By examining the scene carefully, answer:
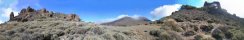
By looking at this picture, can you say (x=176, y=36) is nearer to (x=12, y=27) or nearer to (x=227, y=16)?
(x=12, y=27)

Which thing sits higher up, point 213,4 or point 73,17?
point 213,4

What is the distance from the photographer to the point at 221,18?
7931 cm

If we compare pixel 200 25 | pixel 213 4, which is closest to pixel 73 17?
pixel 200 25

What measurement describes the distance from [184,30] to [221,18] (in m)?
16.3

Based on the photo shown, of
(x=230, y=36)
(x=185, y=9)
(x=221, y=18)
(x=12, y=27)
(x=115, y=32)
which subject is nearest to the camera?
(x=115, y=32)

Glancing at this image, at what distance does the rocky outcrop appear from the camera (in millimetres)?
55781

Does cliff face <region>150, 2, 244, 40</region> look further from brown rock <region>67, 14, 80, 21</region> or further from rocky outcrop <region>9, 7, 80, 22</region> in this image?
rocky outcrop <region>9, 7, 80, 22</region>

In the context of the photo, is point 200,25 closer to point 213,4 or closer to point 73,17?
point 213,4

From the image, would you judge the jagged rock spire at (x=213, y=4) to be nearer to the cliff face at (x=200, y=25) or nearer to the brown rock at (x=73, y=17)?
the cliff face at (x=200, y=25)

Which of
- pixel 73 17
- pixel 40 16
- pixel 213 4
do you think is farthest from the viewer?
pixel 213 4

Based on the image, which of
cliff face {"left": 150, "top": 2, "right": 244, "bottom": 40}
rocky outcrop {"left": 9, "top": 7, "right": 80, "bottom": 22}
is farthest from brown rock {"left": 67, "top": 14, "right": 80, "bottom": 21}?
cliff face {"left": 150, "top": 2, "right": 244, "bottom": 40}

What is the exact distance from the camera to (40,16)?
5653 centimetres

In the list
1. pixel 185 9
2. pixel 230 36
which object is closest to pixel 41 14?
pixel 230 36

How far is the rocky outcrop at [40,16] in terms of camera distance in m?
55.8
